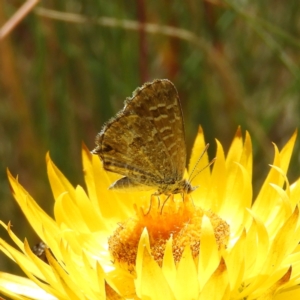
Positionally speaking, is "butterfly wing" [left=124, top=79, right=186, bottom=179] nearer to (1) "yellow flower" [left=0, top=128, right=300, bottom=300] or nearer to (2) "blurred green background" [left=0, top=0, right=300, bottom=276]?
(1) "yellow flower" [left=0, top=128, right=300, bottom=300]

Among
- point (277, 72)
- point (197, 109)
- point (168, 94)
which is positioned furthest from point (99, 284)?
point (277, 72)

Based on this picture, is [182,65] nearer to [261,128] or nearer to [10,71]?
[261,128]

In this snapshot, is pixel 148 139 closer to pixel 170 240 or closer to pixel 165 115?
pixel 165 115

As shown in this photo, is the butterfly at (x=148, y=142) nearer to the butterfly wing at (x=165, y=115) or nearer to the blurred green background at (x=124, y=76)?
the butterfly wing at (x=165, y=115)

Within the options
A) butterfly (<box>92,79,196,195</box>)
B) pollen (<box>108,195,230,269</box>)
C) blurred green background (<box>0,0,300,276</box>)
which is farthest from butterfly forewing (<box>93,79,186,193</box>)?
blurred green background (<box>0,0,300,276</box>)

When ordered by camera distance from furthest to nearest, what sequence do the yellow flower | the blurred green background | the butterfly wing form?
the blurred green background < the butterfly wing < the yellow flower

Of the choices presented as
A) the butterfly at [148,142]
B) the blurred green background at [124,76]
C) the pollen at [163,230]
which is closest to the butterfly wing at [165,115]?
the butterfly at [148,142]
